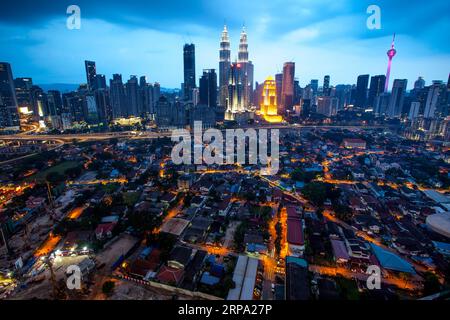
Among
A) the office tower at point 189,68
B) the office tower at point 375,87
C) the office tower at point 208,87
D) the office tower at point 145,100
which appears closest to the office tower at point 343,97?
the office tower at point 375,87

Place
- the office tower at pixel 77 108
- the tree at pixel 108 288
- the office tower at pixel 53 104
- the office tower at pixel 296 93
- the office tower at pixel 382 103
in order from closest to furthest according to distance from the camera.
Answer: the tree at pixel 108 288, the office tower at pixel 77 108, the office tower at pixel 53 104, the office tower at pixel 382 103, the office tower at pixel 296 93

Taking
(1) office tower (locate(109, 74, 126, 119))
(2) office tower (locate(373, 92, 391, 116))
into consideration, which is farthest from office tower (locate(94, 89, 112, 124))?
(2) office tower (locate(373, 92, 391, 116))

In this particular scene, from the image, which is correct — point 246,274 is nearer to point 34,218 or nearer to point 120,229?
point 120,229

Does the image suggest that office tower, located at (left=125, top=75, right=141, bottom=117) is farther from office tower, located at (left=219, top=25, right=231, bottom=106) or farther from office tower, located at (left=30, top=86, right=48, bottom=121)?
office tower, located at (left=219, top=25, right=231, bottom=106)

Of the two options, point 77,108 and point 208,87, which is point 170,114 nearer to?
point 208,87

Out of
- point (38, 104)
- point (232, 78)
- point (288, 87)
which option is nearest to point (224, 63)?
point (232, 78)

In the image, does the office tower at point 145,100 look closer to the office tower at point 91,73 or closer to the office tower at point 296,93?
the office tower at point 91,73

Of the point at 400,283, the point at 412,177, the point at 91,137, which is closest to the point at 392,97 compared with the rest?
the point at 412,177
